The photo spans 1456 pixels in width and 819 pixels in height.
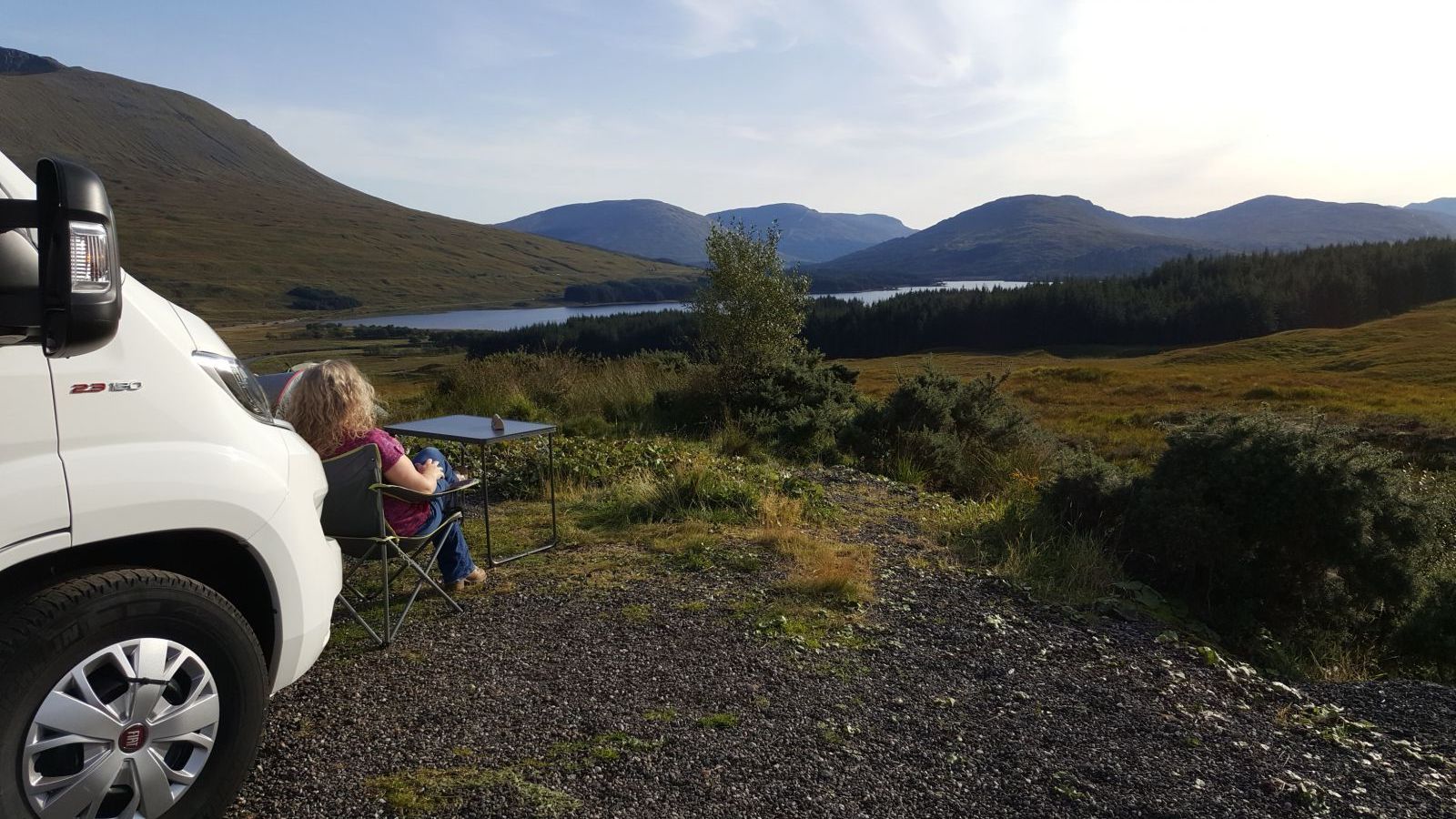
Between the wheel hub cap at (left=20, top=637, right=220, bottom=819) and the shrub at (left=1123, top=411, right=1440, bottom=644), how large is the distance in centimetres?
647

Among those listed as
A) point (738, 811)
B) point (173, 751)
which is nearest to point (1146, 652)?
point (738, 811)

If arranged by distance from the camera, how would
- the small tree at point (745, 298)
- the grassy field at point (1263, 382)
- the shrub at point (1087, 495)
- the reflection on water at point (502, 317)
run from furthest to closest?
the reflection on water at point (502, 317), the grassy field at point (1263, 382), the small tree at point (745, 298), the shrub at point (1087, 495)

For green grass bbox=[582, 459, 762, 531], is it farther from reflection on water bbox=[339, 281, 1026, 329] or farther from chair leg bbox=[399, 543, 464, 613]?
reflection on water bbox=[339, 281, 1026, 329]

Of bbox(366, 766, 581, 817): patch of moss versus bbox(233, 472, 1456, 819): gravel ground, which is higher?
bbox(366, 766, 581, 817): patch of moss

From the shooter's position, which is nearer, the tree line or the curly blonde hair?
the curly blonde hair

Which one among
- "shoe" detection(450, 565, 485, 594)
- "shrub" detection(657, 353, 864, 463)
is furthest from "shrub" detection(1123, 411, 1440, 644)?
"shrub" detection(657, 353, 864, 463)

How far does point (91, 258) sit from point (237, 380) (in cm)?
82

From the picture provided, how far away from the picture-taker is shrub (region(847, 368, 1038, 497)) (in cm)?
1173

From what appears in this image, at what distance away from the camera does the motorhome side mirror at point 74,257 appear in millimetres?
2047

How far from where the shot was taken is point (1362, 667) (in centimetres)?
589

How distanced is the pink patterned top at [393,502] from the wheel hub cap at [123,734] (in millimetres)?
2228

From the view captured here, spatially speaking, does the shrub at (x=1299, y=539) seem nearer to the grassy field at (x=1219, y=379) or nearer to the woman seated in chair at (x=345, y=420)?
the woman seated in chair at (x=345, y=420)

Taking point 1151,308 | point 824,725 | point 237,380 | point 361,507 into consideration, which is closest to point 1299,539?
point 824,725

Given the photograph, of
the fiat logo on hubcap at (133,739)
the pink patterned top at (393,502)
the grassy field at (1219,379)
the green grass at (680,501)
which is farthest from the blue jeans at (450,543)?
the grassy field at (1219,379)
